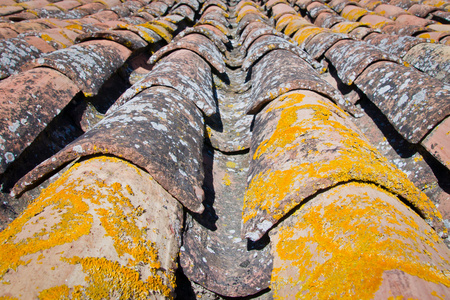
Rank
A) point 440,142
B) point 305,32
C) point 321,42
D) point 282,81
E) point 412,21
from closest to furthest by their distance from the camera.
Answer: point 440,142 < point 282,81 < point 321,42 < point 305,32 < point 412,21

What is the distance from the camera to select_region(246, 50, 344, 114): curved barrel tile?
2.16 meters

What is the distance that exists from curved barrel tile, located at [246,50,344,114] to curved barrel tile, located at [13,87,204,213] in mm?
740

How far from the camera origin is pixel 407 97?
2.03 m

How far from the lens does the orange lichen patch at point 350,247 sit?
34.2 inches

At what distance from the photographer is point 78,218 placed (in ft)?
3.44

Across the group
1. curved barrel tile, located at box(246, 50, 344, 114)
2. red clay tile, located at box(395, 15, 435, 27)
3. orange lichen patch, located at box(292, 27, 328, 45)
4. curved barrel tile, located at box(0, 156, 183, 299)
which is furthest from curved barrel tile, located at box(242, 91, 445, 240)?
red clay tile, located at box(395, 15, 435, 27)

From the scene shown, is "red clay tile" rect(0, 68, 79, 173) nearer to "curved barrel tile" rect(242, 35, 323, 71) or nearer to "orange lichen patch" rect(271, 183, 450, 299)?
"orange lichen patch" rect(271, 183, 450, 299)

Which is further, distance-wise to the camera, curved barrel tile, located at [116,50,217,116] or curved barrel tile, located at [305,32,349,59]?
curved barrel tile, located at [305,32,349,59]

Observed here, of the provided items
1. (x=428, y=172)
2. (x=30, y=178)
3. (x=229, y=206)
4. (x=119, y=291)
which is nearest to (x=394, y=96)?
(x=428, y=172)

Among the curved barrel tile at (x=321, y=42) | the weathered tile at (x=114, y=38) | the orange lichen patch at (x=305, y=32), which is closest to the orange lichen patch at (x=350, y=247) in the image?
the curved barrel tile at (x=321, y=42)

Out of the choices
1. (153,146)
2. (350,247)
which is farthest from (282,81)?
(350,247)

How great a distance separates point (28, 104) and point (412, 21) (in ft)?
21.5

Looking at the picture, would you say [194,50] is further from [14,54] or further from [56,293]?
[56,293]

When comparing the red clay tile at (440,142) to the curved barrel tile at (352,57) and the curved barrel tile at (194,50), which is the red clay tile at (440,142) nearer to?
the curved barrel tile at (352,57)
